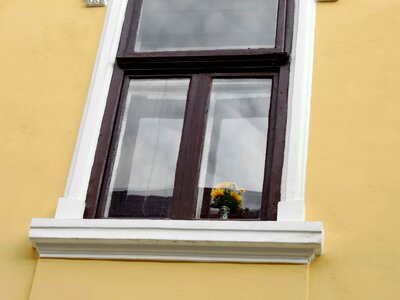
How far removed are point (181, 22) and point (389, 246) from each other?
2.35 m

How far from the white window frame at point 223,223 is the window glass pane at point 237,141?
21 cm

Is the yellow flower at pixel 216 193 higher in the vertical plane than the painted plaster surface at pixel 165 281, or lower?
higher

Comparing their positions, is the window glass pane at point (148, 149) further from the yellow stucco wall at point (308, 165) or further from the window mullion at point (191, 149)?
the yellow stucco wall at point (308, 165)

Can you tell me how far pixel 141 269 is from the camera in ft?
15.9

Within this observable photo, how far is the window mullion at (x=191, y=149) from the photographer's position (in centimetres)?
514

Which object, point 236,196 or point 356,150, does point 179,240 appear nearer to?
point 236,196

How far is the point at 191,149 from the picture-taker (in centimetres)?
534

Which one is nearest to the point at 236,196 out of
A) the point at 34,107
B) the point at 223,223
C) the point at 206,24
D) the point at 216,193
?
the point at 216,193

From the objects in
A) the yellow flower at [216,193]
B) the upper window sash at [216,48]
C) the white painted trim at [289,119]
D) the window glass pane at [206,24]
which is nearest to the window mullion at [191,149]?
the yellow flower at [216,193]

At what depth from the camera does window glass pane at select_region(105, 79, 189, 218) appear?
17.3 ft

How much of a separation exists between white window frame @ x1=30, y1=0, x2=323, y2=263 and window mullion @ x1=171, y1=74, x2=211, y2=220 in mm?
300

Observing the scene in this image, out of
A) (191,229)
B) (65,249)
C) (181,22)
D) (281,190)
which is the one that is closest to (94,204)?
(65,249)

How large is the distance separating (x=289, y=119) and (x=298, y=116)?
81 millimetres

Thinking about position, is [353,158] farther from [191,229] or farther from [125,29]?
[125,29]
